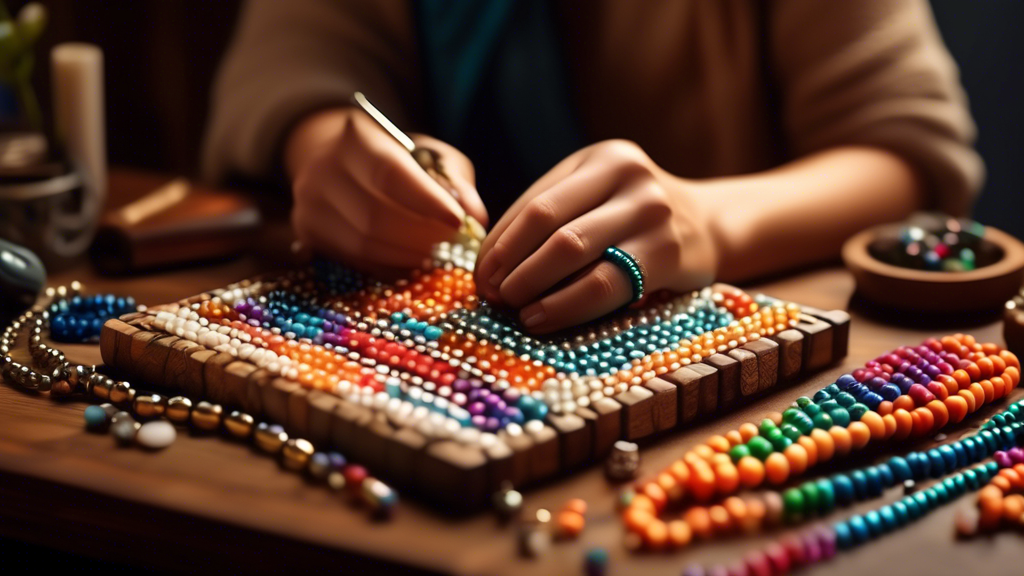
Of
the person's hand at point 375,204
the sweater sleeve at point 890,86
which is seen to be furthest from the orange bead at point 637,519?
the sweater sleeve at point 890,86

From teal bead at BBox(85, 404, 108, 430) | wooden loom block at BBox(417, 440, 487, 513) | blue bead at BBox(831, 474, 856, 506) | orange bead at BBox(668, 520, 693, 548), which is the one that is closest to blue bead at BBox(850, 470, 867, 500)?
blue bead at BBox(831, 474, 856, 506)

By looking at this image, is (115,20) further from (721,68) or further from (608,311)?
(608,311)

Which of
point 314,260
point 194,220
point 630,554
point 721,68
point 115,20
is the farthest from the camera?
point 115,20

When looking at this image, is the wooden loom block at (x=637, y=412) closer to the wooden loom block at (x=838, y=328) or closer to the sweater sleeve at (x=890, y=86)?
the wooden loom block at (x=838, y=328)

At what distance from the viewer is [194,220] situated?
101 centimetres

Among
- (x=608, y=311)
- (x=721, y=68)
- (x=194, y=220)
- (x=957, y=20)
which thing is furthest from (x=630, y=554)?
(x=957, y=20)

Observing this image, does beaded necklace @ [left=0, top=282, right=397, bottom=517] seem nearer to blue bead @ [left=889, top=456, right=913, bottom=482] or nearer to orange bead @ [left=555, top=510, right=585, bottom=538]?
orange bead @ [left=555, top=510, right=585, bottom=538]

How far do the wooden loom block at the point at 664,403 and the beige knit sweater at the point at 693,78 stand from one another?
56 cm

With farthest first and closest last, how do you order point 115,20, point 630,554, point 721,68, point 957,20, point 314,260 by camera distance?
point 115,20 → point 957,20 → point 721,68 → point 314,260 → point 630,554

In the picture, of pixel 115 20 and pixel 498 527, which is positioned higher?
pixel 115 20

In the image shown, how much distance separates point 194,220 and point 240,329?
13.4 inches

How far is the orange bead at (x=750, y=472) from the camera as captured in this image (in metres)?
0.57

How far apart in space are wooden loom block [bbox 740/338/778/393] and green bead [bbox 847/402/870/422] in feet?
0.22

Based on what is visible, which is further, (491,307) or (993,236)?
(993,236)
